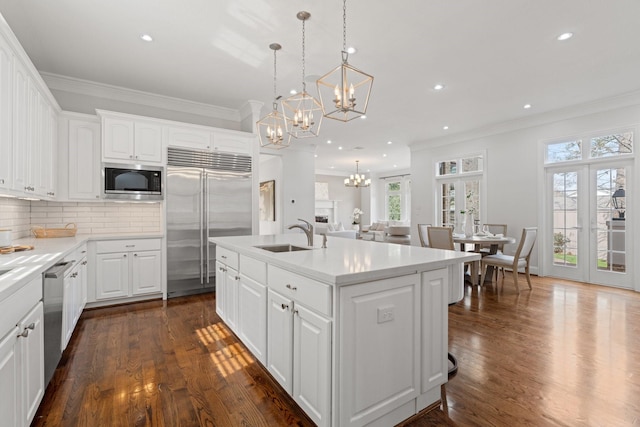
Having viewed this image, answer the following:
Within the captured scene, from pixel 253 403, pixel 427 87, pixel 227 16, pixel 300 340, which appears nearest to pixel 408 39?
pixel 427 87

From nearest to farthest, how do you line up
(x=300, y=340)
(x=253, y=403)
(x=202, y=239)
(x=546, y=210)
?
(x=300, y=340)
(x=253, y=403)
(x=202, y=239)
(x=546, y=210)

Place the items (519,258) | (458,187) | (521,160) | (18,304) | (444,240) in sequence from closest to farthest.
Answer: (18,304) < (519,258) < (444,240) < (521,160) < (458,187)

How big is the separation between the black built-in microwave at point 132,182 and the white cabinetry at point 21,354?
95.5 inches

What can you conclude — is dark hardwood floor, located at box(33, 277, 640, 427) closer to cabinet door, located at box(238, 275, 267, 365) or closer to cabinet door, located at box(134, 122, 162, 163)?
cabinet door, located at box(238, 275, 267, 365)

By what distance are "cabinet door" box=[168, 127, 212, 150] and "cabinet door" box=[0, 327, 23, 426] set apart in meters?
3.25

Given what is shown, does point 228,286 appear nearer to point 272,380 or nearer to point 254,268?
point 254,268

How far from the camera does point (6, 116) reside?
2.20 meters

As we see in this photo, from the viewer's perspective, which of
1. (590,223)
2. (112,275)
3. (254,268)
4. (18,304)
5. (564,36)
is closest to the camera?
(18,304)

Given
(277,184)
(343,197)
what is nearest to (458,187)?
(277,184)

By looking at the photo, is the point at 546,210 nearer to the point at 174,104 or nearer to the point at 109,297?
the point at 174,104

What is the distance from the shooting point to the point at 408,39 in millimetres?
3172

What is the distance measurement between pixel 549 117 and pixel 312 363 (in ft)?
20.3

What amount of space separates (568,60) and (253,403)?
4.76 meters

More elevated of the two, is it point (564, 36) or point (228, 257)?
point (564, 36)
